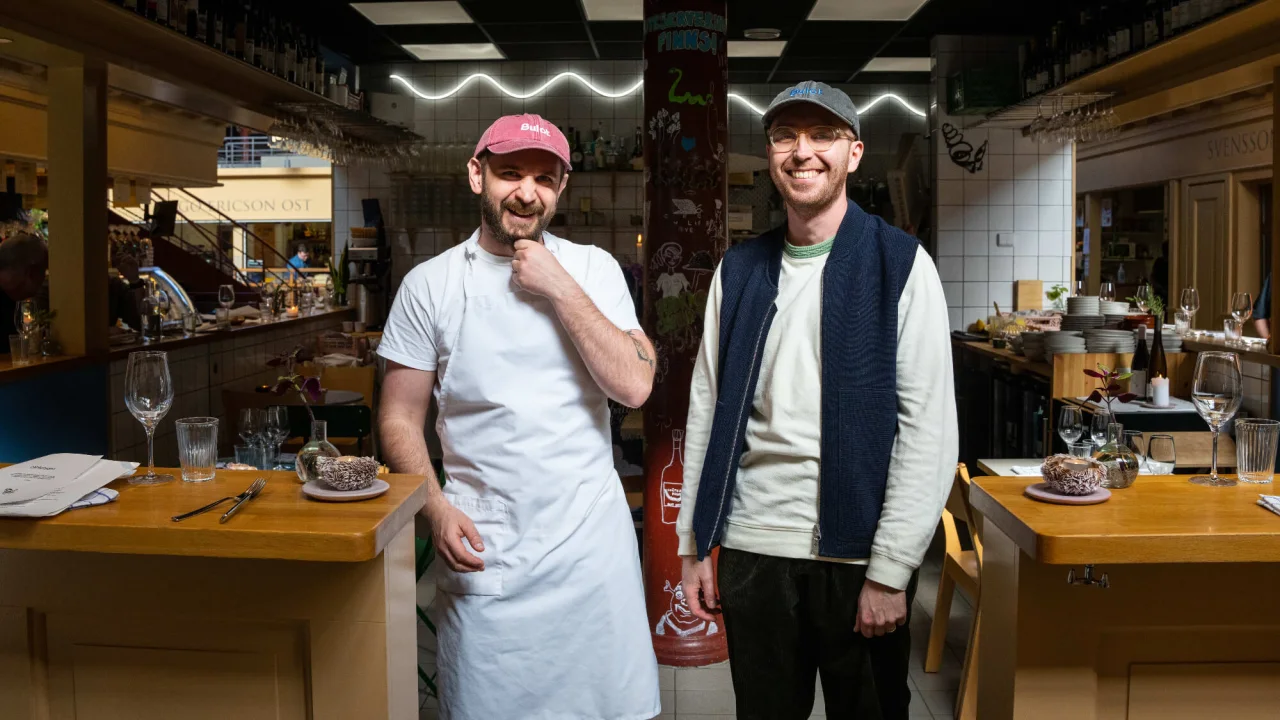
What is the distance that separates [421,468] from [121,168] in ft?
27.1

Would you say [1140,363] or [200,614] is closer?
[200,614]

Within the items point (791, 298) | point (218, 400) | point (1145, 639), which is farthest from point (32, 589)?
point (218, 400)

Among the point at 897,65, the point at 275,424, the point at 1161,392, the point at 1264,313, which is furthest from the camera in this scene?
the point at 897,65

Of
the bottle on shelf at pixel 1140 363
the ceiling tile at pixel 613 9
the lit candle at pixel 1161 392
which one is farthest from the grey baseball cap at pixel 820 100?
the ceiling tile at pixel 613 9

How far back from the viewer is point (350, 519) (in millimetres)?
1828

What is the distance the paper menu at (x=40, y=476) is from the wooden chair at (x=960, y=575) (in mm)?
2525

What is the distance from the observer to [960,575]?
Answer: 147 inches

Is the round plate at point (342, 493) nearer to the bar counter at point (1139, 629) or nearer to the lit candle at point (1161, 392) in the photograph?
the bar counter at point (1139, 629)

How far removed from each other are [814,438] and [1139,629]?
0.66 meters

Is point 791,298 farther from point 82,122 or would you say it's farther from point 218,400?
point 218,400

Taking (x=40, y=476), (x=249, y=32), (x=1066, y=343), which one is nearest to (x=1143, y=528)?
(x=40, y=476)

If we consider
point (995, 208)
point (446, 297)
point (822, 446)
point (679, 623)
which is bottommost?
point (679, 623)

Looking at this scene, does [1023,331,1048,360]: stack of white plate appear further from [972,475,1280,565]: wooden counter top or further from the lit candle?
[972,475,1280,565]: wooden counter top

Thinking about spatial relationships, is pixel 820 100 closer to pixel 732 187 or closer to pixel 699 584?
pixel 699 584
